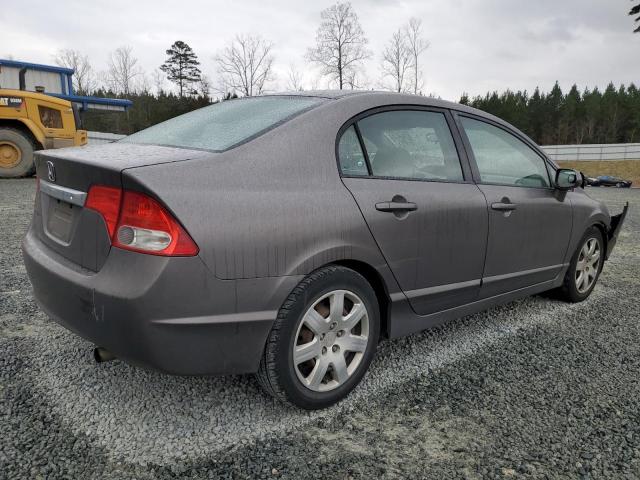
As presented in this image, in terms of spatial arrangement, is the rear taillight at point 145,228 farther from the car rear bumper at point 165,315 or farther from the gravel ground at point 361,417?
the gravel ground at point 361,417

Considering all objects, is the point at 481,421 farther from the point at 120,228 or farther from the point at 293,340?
the point at 120,228

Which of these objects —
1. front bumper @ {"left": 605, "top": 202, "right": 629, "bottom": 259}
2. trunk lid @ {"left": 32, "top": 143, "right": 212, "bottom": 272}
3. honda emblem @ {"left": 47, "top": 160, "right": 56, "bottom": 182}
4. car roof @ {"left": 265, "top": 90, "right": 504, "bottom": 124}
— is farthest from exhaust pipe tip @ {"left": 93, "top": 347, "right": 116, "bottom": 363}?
front bumper @ {"left": 605, "top": 202, "right": 629, "bottom": 259}

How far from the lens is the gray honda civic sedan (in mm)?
1824

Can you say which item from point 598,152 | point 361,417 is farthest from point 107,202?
point 598,152

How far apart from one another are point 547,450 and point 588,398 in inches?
23.3

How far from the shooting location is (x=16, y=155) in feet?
39.9

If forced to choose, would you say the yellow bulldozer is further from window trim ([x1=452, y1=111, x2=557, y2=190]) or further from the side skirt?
the side skirt

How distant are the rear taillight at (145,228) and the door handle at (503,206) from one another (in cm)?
192

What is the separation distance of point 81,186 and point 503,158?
257cm

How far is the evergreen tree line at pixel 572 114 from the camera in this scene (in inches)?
2640

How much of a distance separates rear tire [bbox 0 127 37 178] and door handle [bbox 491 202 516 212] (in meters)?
12.2

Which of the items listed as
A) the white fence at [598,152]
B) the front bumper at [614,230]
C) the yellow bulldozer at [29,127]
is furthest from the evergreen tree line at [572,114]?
the front bumper at [614,230]

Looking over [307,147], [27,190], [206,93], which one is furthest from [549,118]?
[307,147]

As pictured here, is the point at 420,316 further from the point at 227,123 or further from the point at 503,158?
the point at 227,123
